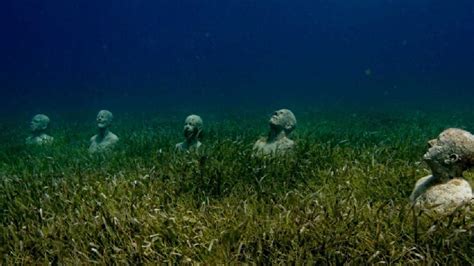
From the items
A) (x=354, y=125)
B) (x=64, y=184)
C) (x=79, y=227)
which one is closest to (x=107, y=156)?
(x=64, y=184)

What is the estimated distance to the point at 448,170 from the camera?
15.5ft

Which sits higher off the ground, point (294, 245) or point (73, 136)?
point (294, 245)

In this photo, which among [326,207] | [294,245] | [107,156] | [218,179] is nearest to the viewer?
[294,245]

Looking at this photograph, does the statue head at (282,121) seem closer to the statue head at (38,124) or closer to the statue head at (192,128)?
the statue head at (192,128)

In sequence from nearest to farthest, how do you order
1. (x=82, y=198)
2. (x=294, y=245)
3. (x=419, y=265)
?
1. (x=419, y=265)
2. (x=294, y=245)
3. (x=82, y=198)

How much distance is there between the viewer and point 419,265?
353 cm

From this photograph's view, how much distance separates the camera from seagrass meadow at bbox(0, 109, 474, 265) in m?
3.88

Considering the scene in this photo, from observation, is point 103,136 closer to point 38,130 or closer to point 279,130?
point 38,130

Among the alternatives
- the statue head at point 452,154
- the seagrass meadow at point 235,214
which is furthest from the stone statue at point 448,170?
Result: the seagrass meadow at point 235,214

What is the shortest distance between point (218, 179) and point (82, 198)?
5.72 feet

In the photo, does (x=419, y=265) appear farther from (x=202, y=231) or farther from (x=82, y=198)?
(x=82, y=198)

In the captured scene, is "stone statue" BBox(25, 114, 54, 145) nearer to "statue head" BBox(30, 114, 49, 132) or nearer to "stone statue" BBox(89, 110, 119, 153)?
"statue head" BBox(30, 114, 49, 132)

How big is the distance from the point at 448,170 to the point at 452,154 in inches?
7.6

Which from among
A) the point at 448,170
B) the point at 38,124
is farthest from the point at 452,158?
the point at 38,124
